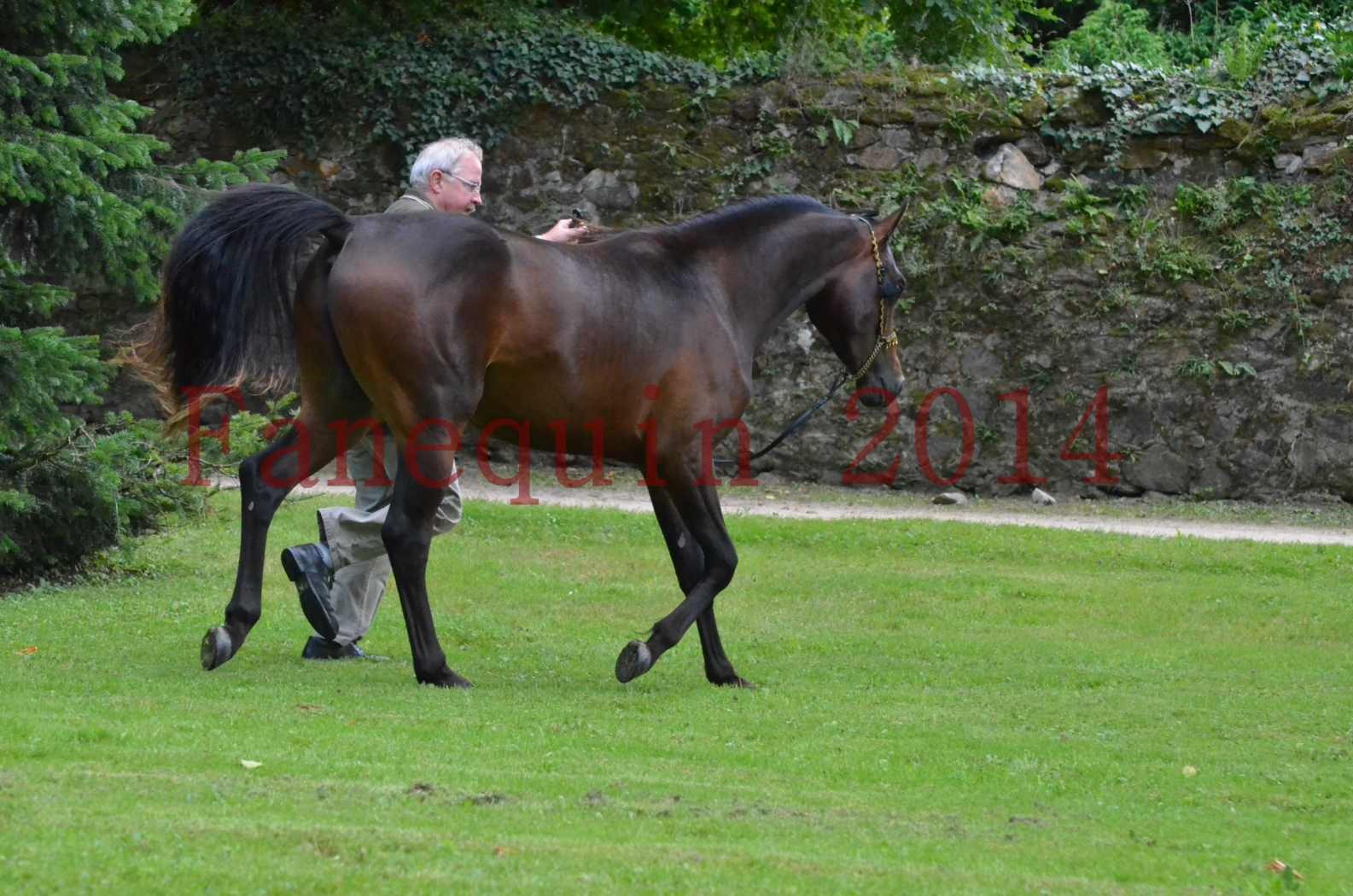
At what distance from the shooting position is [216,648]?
294 inches

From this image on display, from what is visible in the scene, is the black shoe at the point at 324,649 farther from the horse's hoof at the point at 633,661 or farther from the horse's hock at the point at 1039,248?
the horse's hock at the point at 1039,248

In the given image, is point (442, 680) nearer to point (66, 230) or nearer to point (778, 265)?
point (778, 265)

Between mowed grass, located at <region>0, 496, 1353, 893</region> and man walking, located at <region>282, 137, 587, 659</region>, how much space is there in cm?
29

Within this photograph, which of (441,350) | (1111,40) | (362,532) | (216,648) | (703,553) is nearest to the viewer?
(441,350)

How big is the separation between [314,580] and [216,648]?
33.0 inches

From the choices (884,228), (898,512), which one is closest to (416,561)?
(884,228)

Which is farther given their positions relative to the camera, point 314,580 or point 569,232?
point 569,232

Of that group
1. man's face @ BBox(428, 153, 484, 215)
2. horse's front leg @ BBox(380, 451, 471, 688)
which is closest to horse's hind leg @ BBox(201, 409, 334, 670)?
horse's front leg @ BBox(380, 451, 471, 688)

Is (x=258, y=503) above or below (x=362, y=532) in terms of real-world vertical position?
above

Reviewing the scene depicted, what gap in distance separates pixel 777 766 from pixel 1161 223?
38.4ft

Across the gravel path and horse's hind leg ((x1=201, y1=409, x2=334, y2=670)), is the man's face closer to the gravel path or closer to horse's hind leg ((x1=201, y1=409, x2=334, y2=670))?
horse's hind leg ((x1=201, y1=409, x2=334, y2=670))

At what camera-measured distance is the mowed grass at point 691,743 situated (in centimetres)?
454

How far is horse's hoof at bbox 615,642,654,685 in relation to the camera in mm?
7602

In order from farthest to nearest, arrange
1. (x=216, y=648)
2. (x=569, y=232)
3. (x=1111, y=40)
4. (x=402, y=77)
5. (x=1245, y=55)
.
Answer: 1. (x=1111, y=40)
2. (x=402, y=77)
3. (x=1245, y=55)
4. (x=569, y=232)
5. (x=216, y=648)
